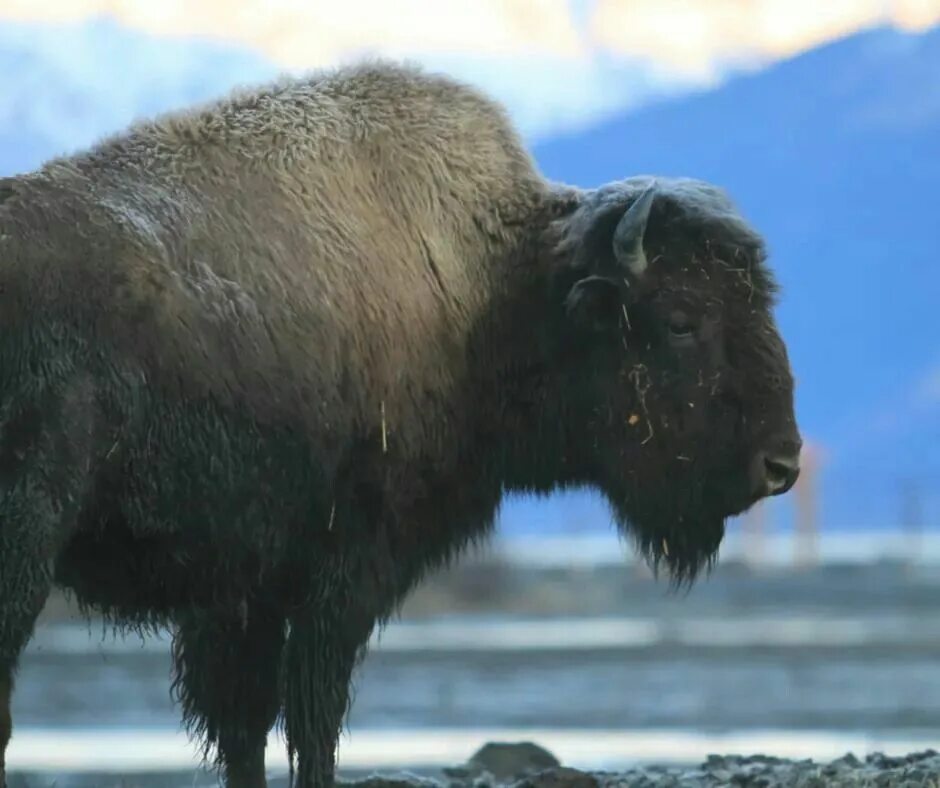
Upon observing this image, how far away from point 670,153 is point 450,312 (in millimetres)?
111789

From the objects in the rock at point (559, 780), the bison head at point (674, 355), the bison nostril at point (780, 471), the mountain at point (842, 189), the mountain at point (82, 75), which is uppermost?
the mountain at point (842, 189)

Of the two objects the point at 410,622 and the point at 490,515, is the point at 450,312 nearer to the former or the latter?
the point at 490,515

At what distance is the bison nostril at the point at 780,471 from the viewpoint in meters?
6.28

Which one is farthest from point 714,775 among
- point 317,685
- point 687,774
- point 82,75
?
point 82,75

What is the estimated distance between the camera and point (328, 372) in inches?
233

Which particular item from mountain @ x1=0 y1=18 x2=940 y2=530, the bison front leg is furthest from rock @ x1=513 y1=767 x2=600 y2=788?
mountain @ x1=0 y1=18 x2=940 y2=530

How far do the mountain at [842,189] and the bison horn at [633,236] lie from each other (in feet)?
243

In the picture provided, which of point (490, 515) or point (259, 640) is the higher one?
point (490, 515)

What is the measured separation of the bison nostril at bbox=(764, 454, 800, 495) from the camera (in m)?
6.28

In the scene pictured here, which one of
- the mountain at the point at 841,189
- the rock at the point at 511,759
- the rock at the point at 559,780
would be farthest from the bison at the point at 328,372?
the mountain at the point at 841,189

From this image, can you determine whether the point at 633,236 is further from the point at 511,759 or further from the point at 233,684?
the point at 511,759

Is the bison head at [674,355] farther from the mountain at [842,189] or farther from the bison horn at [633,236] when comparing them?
the mountain at [842,189]

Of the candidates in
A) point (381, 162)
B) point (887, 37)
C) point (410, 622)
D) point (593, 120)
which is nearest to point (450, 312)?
point (381, 162)

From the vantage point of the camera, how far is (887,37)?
13762 centimetres
